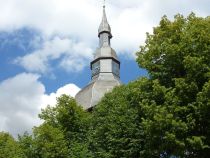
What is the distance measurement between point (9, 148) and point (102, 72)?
61.3 ft

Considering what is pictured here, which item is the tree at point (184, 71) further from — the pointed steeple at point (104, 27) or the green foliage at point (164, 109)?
the pointed steeple at point (104, 27)

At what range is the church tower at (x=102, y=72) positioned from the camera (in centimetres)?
5205

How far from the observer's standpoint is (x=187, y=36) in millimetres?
26609

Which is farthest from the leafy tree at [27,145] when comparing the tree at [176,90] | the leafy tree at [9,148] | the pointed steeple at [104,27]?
the pointed steeple at [104,27]

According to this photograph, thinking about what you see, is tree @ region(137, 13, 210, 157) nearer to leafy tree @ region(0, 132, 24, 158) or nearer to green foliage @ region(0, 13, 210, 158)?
green foliage @ region(0, 13, 210, 158)

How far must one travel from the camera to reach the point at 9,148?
138 feet

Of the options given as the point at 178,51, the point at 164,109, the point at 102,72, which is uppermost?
the point at 102,72

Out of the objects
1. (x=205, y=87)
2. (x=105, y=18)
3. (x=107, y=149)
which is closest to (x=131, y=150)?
(x=107, y=149)

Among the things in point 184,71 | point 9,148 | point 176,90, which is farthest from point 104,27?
point 176,90

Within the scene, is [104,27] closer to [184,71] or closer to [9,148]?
[9,148]

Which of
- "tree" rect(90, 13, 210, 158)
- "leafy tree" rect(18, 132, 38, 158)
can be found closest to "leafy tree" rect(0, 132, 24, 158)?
"leafy tree" rect(18, 132, 38, 158)

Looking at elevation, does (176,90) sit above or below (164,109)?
above

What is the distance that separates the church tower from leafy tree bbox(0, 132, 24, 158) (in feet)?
29.2

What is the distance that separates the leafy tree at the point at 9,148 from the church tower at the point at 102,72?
8.89 metres
